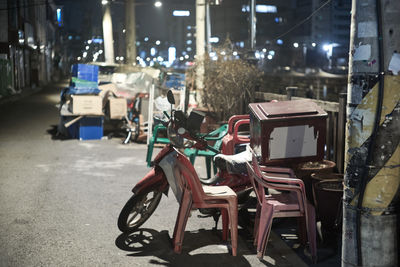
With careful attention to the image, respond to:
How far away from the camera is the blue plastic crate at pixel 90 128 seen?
13.7m

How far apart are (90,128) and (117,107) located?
1.09m

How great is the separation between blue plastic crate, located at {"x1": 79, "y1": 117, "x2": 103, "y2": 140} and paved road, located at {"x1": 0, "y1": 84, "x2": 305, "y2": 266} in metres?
2.36

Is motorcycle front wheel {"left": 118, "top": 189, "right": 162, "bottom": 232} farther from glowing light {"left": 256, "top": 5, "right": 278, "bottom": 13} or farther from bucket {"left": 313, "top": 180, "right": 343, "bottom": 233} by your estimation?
glowing light {"left": 256, "top": 5, "right": 278, "bottom": 13}

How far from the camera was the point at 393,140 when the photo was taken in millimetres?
3207

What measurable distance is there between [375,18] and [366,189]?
1133mm

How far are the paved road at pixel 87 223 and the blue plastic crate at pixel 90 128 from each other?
236 centimetres

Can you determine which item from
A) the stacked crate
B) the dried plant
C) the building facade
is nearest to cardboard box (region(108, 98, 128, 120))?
the stacked crate

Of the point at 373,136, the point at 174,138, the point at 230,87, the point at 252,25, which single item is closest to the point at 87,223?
the point at 174,138

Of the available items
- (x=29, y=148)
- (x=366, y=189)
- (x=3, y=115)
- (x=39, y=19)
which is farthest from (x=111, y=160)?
(x=39, y=19)

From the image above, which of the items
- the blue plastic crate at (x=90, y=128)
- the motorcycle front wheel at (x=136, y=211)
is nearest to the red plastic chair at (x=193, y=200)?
the motorcycle front wheel at (x=136, y=211)

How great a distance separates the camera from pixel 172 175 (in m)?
5.25

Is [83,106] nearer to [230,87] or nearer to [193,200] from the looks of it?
[230,87]

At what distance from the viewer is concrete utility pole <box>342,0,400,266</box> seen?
123 inches

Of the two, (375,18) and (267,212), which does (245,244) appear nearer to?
(267,212)
